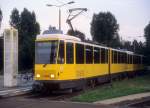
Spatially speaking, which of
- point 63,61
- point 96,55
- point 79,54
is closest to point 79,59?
point 79,54

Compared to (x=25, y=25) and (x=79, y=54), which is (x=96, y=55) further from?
(x=25, y=25)

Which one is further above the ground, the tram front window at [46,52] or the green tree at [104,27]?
the green tree at [104,27]

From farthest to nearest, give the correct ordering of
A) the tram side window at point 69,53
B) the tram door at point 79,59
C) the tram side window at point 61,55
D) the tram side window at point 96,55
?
the tram side window at point 96,55
the tram door at point 79,59
the tram side window at point 69,53
the tram side window at point 61,55

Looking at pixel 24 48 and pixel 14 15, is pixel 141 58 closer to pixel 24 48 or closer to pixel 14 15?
pixel 24 48

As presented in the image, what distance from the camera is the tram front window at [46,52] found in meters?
23.6

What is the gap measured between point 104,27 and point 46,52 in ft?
175

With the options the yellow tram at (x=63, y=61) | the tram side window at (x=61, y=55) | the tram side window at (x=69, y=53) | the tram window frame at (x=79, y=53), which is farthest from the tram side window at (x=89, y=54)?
the tram side window at (x=61, y=55)

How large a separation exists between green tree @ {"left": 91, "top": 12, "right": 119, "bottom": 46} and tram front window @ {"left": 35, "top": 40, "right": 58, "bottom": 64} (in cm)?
4798

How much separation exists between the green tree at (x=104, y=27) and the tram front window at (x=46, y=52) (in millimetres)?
47977

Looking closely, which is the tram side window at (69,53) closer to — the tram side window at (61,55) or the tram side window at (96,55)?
the tram side window at (61,55)

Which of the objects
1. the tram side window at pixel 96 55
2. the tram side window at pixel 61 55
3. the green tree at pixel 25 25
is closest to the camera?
the tram side window at pixel 61 55

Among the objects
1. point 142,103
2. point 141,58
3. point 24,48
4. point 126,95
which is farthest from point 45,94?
point 24,48

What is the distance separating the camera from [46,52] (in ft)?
78.2

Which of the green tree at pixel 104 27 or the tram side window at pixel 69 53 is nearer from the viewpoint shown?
the tram side window at pixel 69 53
